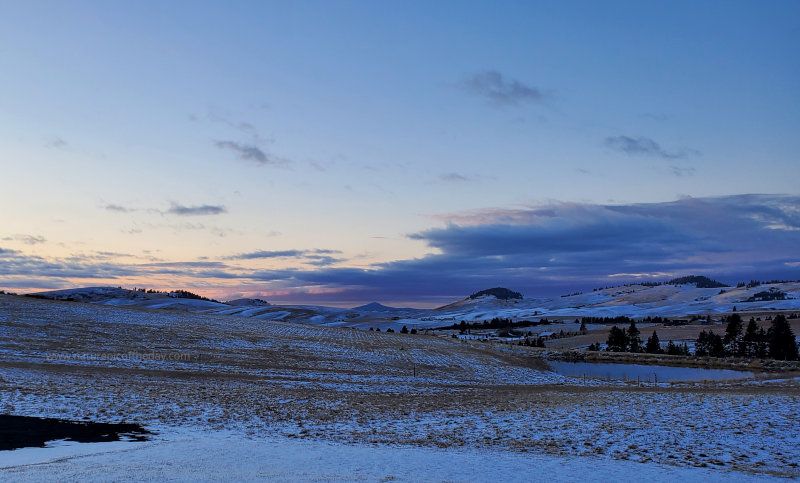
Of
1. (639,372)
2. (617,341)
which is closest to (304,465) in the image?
(639,372)

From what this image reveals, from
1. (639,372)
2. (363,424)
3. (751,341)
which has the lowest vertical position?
(639,372)

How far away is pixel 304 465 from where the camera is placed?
13500mm

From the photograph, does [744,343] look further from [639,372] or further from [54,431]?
[54,431]

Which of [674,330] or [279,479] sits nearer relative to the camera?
[279,479]

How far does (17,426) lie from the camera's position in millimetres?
17219

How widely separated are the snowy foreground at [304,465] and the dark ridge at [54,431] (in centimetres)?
103

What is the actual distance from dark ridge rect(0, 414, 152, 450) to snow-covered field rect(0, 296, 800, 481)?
2.47ft

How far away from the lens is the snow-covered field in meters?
13.3

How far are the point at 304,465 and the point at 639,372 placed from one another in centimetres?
5627

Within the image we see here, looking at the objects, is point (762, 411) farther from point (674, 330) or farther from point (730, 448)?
point (674, 330)

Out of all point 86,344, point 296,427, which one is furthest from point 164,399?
point 86,344

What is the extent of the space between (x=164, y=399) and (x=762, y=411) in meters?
24.4

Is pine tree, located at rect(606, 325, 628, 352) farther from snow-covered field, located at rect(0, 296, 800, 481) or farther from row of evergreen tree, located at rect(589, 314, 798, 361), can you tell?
snow-covered field, located at rect(0, 296, 800, 481)

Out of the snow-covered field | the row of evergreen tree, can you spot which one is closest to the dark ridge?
the snow-covered field
